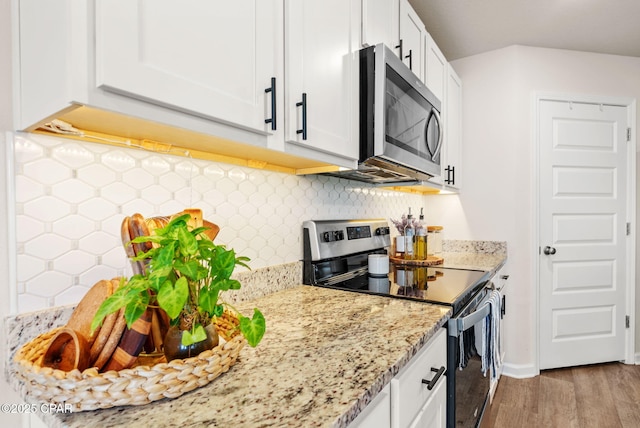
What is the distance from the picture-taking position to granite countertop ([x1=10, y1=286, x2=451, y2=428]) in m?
0.54

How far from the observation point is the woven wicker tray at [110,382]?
1.75 feet

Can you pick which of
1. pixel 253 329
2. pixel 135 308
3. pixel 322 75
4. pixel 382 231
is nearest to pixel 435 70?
pixel 382 231

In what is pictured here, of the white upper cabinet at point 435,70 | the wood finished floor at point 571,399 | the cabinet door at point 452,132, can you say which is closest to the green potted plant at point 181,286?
the white upper cabinet at point 435,70

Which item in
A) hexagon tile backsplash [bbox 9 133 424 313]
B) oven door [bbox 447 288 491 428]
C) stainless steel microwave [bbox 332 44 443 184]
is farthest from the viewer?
stainless steel microwave [bbox 332 44 443 184]

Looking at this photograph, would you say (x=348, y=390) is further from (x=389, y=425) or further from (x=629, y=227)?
(x=629, y=227)

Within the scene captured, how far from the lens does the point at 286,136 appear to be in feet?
3.09

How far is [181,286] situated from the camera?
0.57 metres

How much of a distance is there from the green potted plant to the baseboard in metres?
2.69

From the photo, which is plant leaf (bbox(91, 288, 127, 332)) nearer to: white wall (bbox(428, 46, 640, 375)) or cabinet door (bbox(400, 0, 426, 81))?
cabinet door (bbox(400, 0, 426, 81))

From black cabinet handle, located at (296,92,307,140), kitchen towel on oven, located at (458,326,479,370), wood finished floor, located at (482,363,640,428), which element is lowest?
wood finished floor, located at (482,363,640,428)

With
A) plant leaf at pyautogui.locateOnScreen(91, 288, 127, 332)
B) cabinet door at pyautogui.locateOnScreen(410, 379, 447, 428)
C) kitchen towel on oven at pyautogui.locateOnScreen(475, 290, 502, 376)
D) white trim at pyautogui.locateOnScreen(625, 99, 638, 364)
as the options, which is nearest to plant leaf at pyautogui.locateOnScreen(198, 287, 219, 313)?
plant leaf at pyautogui.locateOnScreen(91, 288, 127, 332)

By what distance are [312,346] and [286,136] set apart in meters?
0.55

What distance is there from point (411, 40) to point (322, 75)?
0.98m

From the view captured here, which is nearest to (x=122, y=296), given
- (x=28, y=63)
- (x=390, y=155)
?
(x=28, y=63)
